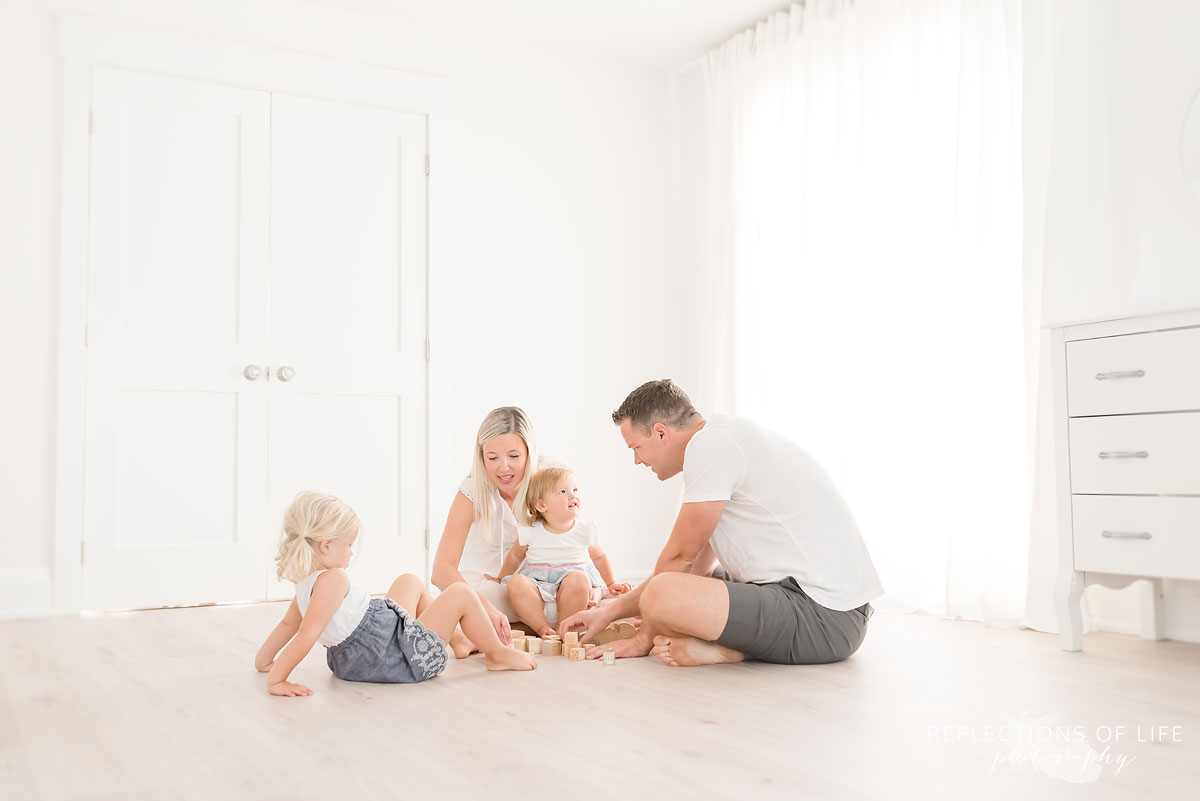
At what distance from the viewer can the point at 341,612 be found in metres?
2.17

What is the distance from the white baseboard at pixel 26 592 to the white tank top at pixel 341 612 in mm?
1914

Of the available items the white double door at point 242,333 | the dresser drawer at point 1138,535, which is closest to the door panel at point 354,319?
the white double door at point 242,333

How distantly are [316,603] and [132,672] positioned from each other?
66cm

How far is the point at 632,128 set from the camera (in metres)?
5.07

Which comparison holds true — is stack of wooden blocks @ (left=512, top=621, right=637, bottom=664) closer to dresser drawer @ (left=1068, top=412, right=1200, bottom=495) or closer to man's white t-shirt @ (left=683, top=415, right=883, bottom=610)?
man's white t-shirt @ (left=683, top=415, right=883, bottom=610)

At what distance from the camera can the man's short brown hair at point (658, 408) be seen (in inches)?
101

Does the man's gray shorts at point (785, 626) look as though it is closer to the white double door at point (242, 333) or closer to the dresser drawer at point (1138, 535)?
the dresser drawer at point (1138, 535)

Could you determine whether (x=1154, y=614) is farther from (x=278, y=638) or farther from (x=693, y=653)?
(x=278, y=638)

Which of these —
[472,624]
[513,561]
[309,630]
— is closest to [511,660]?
[472,624]

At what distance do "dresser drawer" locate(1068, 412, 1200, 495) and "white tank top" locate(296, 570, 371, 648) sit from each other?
1896 millimetres

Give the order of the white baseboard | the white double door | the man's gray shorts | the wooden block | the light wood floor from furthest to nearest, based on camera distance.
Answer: the white double door
the white baseboard
the wooden block
the man's gray shorts
the light wood floor

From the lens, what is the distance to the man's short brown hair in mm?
2561

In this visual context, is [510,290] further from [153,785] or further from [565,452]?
[153,785]

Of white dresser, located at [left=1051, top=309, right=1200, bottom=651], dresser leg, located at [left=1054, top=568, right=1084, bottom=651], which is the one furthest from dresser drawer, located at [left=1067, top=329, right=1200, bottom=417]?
dresser leg, located at [left=1054, top=568, right=1084, bottom=651]
